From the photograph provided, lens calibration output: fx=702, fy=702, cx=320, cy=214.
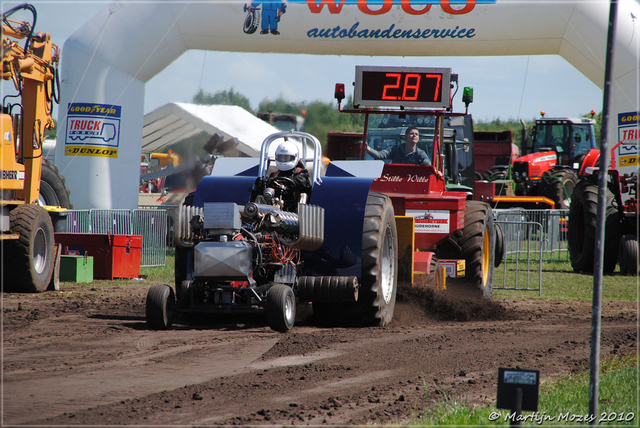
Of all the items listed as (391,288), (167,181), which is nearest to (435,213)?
(391,288)

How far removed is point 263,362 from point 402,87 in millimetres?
5125

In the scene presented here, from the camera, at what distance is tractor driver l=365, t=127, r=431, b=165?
9.70 metres

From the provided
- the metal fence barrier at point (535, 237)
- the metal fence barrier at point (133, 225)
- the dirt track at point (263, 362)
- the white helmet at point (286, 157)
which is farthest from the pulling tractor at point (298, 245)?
the metal fence barrier at point (535, 237)

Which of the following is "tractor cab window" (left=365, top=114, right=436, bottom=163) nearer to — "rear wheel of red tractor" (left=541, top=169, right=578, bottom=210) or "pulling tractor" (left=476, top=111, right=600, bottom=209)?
"pulling tractor" (left=476, top=111, right=600, bottom=209)

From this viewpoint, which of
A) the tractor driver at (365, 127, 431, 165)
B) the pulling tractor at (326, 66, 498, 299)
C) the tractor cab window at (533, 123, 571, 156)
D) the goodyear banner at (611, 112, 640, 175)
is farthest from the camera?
the tractor cab window at (533, 123, 571, 156)

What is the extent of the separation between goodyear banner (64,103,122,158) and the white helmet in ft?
24.3

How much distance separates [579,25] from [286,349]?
9.90 meters

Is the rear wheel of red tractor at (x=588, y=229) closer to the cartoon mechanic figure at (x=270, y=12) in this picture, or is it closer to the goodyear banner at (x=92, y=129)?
the cartoon mechanic figure at (x=270, y=12)

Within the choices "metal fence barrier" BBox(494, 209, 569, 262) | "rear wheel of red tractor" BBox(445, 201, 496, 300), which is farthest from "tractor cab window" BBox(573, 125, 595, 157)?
"rear wheel of red tractor" BBox(445, 201, 496, 300)

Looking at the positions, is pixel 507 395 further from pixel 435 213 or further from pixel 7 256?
pixel 7 256

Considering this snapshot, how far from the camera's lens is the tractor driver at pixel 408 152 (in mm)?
9695

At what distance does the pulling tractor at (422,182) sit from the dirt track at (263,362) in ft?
2.27

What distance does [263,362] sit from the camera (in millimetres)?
5512

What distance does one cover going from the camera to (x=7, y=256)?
973 centimetres
